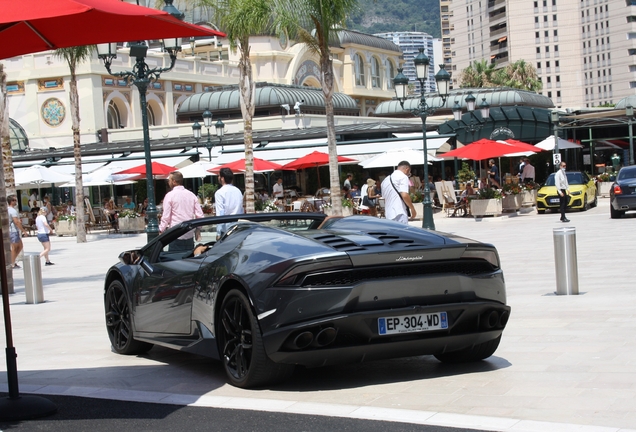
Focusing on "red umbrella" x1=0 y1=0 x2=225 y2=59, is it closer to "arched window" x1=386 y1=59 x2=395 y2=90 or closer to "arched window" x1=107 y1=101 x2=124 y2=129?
"arched window" x1=107 y1=101 x2=124 y2=129

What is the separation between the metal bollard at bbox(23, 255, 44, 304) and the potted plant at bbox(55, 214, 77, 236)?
22.0m

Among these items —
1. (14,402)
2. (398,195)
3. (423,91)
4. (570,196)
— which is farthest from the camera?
(570,196)

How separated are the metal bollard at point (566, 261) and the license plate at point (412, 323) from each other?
4.73 meters

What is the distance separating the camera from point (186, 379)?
6676 mm

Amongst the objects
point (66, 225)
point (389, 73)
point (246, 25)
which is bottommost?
point (66, 225)

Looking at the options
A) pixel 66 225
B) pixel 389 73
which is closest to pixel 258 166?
pixel 66 225

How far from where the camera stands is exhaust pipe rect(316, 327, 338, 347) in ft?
18.5

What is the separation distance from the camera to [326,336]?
571cm

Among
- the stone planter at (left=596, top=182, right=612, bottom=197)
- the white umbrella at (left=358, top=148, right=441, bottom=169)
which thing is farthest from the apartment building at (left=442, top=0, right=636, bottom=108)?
the white umbrella at (left=358, top=148, right=441, bottom=169)

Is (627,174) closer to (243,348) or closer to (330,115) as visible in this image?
(330,115)

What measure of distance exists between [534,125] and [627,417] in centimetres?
Answer: 3595

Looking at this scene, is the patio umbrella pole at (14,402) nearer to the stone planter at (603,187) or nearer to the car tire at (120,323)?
the car tire at (120,323)

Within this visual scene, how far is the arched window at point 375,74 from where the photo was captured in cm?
8744

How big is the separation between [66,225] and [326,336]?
3050 cm
